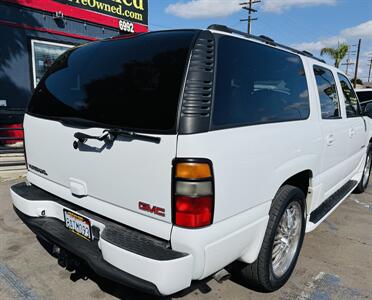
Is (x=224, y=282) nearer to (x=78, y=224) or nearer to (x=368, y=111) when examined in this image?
(x=78, y=224)

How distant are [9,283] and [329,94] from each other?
3.57 meters

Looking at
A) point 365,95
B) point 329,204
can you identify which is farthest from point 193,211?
point 365,95

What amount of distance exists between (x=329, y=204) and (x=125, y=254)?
283 centimetres

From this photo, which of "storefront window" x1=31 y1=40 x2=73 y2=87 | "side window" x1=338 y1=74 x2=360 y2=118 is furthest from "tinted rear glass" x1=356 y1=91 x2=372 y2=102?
"storefront window" x1=31 y1=40 x2=73 y2=87

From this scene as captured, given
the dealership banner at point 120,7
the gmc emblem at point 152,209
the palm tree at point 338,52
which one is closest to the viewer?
the gmc emblem at point 152,209

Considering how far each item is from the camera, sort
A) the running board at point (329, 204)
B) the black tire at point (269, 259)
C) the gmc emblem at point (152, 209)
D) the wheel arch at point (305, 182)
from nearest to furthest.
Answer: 1. the gmc emblem at point (152, 209)
2. the black tire at point (269, 259)
3. the wheel arch at point (305, 182)
4. the running board at point (329, 204)

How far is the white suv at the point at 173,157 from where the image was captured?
189 centimetres

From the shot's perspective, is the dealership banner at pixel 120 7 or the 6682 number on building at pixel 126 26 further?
the 6682 number on building at pixel 126 26

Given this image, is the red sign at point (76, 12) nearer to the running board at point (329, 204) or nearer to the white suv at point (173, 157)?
the white suv at point (173, 157)

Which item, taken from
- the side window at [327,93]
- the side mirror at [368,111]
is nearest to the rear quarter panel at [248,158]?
the side window at [327,93]

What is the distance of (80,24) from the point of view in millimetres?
10086

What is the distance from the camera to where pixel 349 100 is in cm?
437

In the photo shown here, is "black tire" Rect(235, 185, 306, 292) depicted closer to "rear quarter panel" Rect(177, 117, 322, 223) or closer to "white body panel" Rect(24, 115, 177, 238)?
"rear quarter panel" Rect(177, 117, 322, 223)

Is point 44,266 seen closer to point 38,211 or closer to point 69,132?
point 38,211
